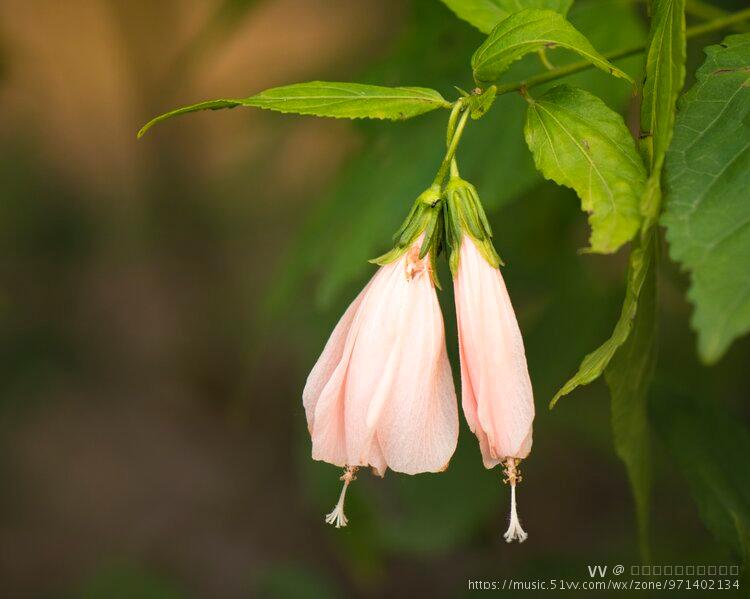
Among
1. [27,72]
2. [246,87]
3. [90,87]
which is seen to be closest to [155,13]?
[27,72]

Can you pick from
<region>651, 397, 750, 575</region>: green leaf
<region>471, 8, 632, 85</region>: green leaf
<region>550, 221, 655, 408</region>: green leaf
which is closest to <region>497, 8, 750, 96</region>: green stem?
<region>471, 8, 632, 85</region>: green leaf

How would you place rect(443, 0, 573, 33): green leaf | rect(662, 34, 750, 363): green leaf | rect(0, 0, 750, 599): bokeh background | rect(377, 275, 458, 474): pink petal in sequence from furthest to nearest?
rect(0, 0, 750, 599): bokeh background < rect(443, 0, 573, 33): green leaf < rect(377, 275, 458, 474): pink petal < rect(662, 34, 750, 363): green leaf

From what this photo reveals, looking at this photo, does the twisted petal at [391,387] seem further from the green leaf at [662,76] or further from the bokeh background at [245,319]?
the bokeh background at [245,319]

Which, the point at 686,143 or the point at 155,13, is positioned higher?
the point at 155,13

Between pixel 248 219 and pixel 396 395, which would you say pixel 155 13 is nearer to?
pixel 248 219

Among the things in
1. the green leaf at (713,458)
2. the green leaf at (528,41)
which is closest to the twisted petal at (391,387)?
the green leaf at (528,41)

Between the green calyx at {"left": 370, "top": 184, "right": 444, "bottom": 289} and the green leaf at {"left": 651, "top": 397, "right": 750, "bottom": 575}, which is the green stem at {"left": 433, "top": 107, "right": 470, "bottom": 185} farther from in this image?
the green leaf at {"left": 651, "top": 397, "right": 750, "bottom": 575}
